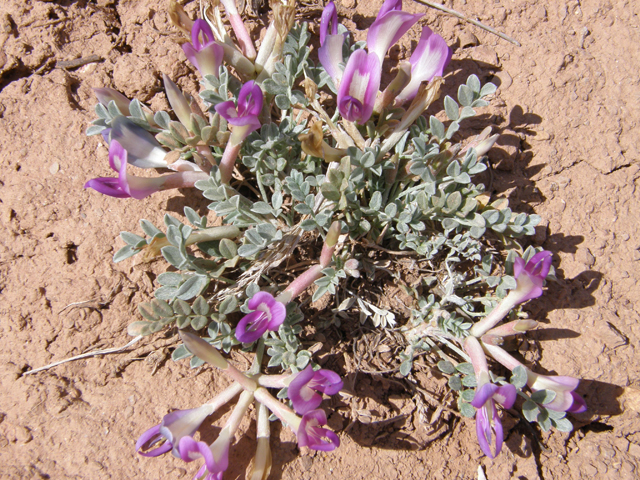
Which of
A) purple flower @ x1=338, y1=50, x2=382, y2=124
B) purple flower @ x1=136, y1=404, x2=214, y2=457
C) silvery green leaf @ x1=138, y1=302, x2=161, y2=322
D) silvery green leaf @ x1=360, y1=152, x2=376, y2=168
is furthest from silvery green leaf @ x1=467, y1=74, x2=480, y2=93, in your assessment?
purple flower @ x1=136, y1=404, x2=214, y2=457

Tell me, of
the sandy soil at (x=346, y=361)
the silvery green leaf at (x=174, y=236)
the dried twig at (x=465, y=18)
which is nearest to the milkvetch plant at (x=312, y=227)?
the silvery green leaf at (x=174, y=236)

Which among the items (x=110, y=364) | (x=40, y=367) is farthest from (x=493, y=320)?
(x=40, y=367)

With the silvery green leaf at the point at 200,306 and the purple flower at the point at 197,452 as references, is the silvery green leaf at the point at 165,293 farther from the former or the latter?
the purple flower at the point at 197,452

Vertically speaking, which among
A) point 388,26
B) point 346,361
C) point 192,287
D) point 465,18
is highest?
point 388,26

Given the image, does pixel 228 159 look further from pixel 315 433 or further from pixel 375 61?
pixel 315 433

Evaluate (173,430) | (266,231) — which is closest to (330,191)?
(266,231)

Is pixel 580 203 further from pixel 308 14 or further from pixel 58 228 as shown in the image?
pixel 58 228

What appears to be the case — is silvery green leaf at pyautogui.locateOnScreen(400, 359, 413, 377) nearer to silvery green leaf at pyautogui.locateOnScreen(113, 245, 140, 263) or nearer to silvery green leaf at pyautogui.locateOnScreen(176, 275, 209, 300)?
silvery green leaf at pyautogui.locateOnScreen(176, 275, 209, 300)
